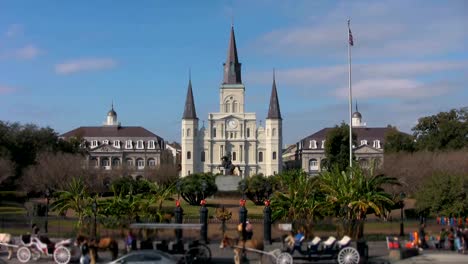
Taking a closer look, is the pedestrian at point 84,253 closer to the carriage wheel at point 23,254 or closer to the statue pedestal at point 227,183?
the carriage wheel at point 23,254

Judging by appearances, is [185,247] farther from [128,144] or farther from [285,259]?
[128,144]

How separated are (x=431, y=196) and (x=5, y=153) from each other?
4307 centimetres

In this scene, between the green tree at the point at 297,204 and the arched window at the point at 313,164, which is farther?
the arched window at the point at 313,164

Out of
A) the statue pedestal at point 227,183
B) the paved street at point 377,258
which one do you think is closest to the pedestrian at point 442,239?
the paved street at point 377,258

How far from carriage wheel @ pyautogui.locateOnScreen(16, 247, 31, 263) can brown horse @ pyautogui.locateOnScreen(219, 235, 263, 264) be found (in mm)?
6271

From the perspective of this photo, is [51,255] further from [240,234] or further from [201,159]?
[201,159]

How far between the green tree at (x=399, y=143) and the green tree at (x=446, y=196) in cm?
4363

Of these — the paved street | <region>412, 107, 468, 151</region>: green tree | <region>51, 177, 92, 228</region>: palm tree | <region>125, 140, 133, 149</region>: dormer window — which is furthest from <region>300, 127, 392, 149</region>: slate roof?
the paved street

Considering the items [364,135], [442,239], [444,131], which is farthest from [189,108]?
[442,239]

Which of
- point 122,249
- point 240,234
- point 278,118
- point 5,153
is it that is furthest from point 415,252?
point 278,118

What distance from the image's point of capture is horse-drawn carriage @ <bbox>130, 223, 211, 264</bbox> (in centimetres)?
1753

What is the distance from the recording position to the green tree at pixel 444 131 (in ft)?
220

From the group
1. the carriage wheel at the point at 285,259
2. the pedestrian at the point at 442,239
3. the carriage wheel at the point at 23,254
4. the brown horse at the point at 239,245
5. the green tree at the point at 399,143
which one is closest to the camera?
the carriage wheel at the point at 285,259

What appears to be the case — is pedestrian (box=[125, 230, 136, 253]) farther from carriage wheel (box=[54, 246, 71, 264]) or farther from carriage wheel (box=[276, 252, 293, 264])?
carriage wheel (box=[276, 252, 293, 264])
